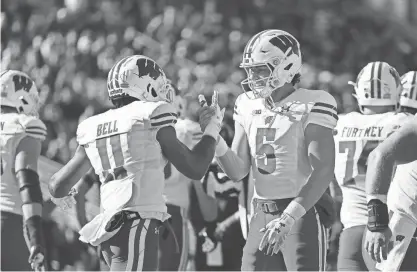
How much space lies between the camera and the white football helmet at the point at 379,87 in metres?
6.63

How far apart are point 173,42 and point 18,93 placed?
767 cm

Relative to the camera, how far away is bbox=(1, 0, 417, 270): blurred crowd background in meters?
13.6

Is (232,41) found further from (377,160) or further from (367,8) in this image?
(377,160)

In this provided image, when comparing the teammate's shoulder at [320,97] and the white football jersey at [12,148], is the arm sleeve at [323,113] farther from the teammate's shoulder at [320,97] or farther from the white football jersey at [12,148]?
the white football jersey at [12,148]

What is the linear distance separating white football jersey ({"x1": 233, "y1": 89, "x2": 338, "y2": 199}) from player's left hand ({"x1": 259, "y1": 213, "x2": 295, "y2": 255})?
265mm

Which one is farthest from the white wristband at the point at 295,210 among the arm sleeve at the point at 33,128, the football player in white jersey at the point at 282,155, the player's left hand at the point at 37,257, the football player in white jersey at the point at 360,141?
the arm sleeve at the point at 33,128

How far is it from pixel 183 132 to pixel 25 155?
1.65 metres

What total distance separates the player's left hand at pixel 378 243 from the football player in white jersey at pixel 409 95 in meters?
2.29

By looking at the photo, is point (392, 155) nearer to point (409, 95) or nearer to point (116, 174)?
point (116, 174)

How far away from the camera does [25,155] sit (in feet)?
21.7

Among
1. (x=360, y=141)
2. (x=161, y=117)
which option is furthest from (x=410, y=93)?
(x=161, y=117)

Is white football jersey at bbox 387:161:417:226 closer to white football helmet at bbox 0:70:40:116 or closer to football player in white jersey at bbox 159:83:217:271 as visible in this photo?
football player in white jersey at bbox 159:83:217:271

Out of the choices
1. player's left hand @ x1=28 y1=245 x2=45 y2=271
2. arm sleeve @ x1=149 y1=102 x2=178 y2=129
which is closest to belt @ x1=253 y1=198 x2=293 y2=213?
arm sleeve @ x1=149 y1=102 x2=178 y2=129

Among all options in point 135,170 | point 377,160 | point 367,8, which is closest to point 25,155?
point 135,170
